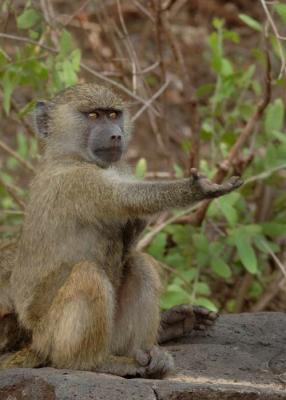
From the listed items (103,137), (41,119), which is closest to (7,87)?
(41,119)

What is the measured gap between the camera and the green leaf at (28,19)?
7.84 m

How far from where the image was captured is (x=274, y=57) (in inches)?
453

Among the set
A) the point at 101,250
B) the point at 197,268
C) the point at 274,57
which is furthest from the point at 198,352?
the point at 274,57

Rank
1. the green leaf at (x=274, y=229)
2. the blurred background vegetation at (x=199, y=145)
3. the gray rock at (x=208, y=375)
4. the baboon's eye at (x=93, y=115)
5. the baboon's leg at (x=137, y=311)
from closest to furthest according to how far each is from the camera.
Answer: the gray rock at (x=208, y=375) → the baboon's leg at (x=137, y=311) → the baboon's eye at (x=93, y=115) → the blurred background vegetation at (x=199, y=145) → the green leaf at (x=274, y=229)

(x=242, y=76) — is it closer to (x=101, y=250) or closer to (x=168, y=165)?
(x=168, y=165)

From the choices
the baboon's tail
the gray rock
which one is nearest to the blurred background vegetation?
the gray rock

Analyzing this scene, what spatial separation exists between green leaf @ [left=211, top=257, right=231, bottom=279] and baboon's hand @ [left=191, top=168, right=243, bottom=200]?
323cm

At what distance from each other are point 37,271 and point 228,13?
9713mm

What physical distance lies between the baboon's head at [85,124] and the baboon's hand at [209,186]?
39.9 inches

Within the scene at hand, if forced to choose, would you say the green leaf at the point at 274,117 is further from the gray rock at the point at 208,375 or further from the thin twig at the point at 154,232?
the gray rock at the point at 208,375

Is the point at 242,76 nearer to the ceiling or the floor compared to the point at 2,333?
nearer to the ceiling

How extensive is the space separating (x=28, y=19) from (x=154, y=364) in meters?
3.50

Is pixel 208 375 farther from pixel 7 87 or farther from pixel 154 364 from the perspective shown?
pixel 7 87

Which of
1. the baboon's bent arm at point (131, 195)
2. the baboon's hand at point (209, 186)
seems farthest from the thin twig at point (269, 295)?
the baboon's hand at point (209, 186)
